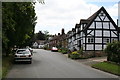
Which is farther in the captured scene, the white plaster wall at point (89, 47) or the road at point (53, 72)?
the white plaster wall at point (89, 47)

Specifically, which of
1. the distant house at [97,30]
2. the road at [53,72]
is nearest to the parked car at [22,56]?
the road at [53,72]

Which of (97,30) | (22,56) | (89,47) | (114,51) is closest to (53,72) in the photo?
(22,56)

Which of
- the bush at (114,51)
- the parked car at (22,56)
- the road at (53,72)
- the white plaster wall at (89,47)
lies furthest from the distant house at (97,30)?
the road at (53,72)

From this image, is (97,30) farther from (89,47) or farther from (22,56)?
(22,56)

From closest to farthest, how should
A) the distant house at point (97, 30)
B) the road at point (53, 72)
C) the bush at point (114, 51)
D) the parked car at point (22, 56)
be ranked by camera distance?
the road at point (53, 72), the bush at point (114, 51), the parked car at point (22, 56), the distant house at point (97, 30)

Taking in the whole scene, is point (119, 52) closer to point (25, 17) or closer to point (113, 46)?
point (113, 46)

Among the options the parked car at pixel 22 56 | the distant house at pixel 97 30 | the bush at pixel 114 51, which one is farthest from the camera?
the distant house at pixel 97 30

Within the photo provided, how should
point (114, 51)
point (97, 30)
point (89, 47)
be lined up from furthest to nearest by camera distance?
1. point (97, 30)
2. point (89, 47)
3. point (114, 51)

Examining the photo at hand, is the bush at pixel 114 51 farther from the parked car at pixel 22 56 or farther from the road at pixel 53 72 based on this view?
the parked car at pixel 22 56

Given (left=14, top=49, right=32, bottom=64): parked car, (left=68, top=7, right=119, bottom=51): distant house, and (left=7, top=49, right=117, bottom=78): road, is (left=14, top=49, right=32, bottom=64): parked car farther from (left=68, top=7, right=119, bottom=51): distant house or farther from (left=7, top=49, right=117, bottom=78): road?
(left=68, top=7, right=119, bottom=51): distant house

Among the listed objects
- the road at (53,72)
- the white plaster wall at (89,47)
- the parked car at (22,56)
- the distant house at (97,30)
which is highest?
the distant house at (97,30)

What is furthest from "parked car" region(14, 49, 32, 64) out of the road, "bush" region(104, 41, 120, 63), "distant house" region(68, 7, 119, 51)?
"distant house" region(68, 7, 119, 51)

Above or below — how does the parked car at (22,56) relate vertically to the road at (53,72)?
above

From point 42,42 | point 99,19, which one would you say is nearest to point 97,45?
point 99,19
